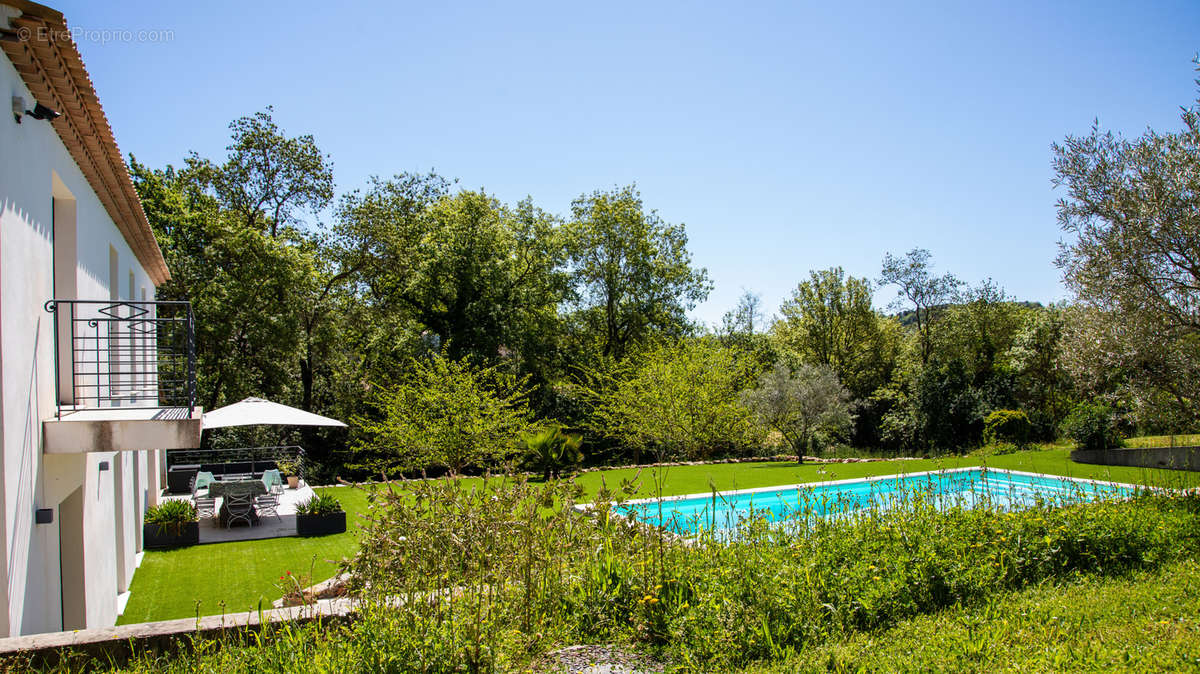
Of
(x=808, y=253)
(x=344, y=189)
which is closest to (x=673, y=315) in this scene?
(x=808, y=253)

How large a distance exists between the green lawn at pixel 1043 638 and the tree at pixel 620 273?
78.2 feet

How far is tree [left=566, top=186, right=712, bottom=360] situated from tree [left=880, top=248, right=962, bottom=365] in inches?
400

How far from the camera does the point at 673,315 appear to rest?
29578 mm

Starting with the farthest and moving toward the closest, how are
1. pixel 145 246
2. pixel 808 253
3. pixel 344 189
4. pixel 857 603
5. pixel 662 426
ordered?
pixel 808 253, pixel 344 189, pixel 662 426, pixel 145 246, pixel 857 603

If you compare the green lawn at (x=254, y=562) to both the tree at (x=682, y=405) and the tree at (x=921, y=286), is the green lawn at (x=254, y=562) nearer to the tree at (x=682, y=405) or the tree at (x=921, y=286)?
the tree at (x=682, y=405)

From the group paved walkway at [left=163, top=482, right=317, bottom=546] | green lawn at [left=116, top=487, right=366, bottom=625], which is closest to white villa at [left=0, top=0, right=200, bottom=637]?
green lawn at [left=116, top=487, right=366, bottom=625]

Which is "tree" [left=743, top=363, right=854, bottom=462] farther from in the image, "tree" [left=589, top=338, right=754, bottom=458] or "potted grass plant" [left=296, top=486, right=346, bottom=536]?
"potted grass plant" [left=296, top=486, right=346, bottom=536]

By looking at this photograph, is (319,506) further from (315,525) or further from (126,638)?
(126,638)

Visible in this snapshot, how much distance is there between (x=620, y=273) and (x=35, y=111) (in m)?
24.7

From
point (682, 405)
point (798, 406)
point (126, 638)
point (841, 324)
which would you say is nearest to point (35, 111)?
point (126, 638)

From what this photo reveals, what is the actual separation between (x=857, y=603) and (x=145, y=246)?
1203cm

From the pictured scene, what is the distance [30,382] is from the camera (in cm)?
470

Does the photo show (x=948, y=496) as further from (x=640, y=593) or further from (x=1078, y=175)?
(x=1078, y=175)

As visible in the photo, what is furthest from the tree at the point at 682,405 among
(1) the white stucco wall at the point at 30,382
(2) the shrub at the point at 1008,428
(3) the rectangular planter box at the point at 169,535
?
(1) the white stucco wall at the point at 30,382
